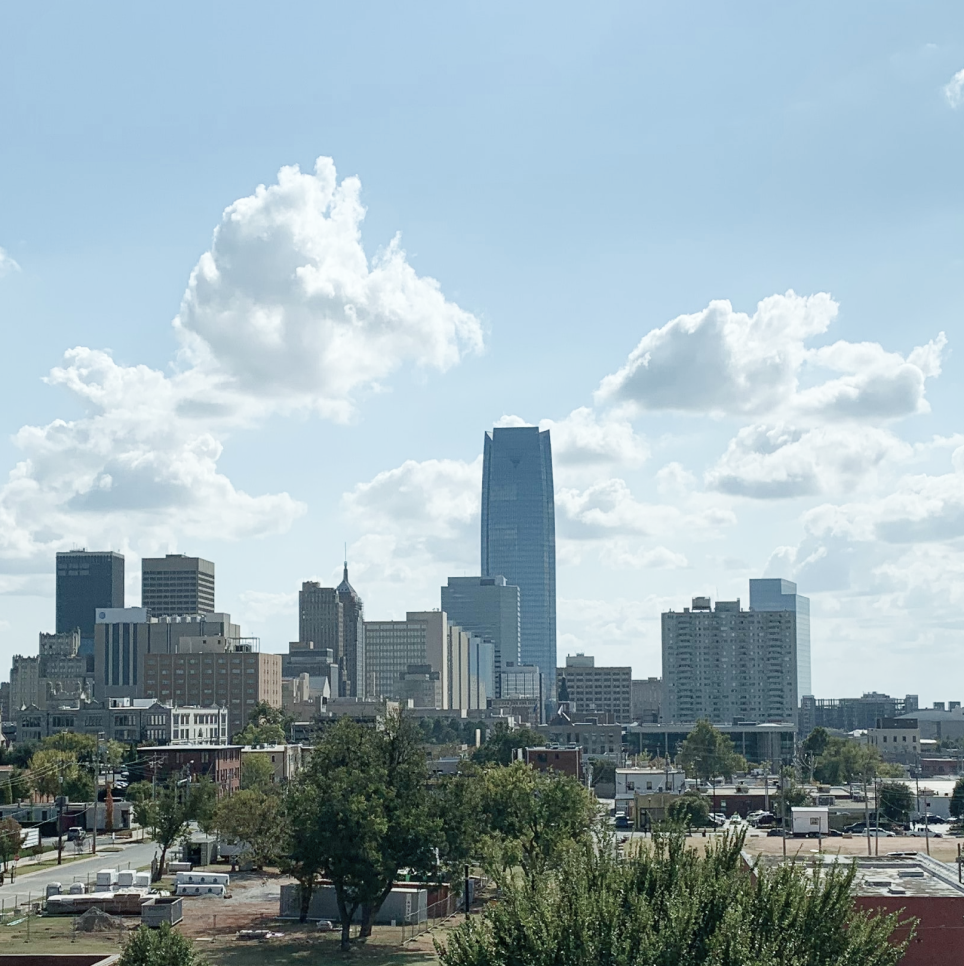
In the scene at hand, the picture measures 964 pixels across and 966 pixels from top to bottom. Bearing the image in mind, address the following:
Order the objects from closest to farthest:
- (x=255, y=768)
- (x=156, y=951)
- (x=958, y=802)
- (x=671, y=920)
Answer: (x=671, y=920)
(x=156, y=951)
(x=255, y=768)
(x=958, y=802)

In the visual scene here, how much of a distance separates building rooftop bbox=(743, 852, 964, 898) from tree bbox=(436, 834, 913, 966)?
45.1ft

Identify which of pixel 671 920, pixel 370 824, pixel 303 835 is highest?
pixel 671 920

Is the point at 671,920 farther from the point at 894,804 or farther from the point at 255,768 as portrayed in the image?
the point at 255,768

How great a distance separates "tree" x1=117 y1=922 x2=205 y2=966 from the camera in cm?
3785

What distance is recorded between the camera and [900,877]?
205 ft

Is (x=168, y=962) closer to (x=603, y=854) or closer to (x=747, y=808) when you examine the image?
(x=603, y=854)

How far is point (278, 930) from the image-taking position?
72.6m

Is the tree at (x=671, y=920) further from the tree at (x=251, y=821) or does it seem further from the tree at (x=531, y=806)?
the tree at (x=251, y=821)

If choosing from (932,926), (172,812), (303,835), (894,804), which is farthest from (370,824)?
(894,804)

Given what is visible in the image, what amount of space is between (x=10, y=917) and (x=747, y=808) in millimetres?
100657

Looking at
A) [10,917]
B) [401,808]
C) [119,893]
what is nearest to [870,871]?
[401,808]

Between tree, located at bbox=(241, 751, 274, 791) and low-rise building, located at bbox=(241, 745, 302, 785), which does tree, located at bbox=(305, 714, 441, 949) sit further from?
low-rise building, located at bbox=(241, 745, 302, 785)

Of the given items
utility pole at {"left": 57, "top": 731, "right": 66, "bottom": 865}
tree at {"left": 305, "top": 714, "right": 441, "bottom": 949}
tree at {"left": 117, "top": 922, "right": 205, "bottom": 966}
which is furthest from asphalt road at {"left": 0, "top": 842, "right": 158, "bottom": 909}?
tree at {"left": 117, "top": 922, "right": 205, "bottom": 966}

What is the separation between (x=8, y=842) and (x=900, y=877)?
195ft
